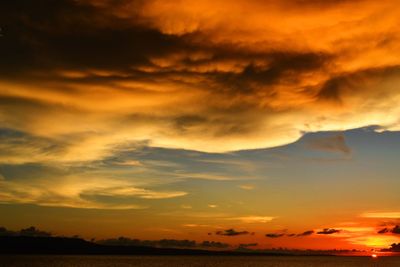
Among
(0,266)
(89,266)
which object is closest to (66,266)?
(89,266)

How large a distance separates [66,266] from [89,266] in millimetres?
9271

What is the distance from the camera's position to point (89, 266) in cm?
19838

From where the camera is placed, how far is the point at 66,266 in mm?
195875

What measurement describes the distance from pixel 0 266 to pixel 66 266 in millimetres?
28462

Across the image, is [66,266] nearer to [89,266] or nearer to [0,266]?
[89,266]

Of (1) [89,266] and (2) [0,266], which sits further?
(1) [89,266]

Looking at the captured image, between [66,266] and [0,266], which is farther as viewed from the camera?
[66,266]

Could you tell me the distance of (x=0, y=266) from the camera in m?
175

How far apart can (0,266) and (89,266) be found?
36.6m
